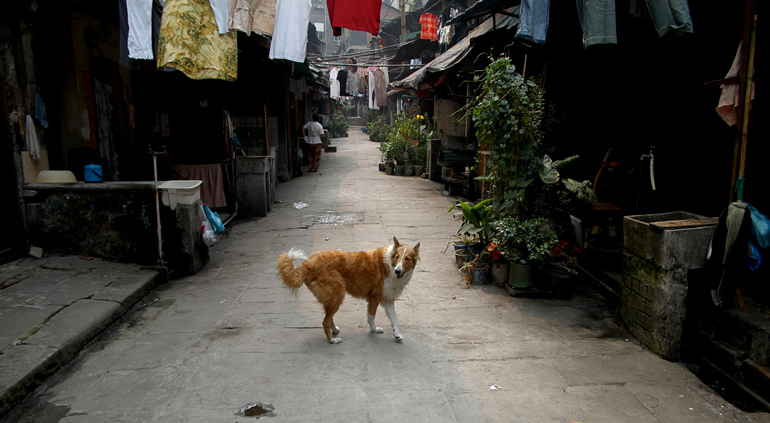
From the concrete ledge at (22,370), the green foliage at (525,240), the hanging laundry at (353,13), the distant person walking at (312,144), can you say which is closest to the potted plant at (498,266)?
the green foliage at (525,240)

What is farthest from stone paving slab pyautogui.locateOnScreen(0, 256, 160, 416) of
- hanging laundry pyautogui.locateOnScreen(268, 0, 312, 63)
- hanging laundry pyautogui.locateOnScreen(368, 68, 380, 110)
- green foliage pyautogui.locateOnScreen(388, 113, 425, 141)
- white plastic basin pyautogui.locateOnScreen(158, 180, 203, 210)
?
hanging laundry pyautogui.locateOnScreen(368, 68, 380, 110)

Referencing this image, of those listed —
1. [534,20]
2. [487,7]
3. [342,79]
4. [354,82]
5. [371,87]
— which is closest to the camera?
[534,20]

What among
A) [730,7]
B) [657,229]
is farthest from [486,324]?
[730,7]

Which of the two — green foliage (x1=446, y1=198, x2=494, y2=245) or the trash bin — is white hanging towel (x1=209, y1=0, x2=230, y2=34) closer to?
the trash bin

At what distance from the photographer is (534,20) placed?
5.10 m

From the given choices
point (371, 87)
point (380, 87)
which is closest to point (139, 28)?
point (380, 87)

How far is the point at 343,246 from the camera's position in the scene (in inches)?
304

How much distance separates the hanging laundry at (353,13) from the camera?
7.19m

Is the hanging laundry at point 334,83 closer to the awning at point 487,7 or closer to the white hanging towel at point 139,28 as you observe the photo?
the awning at point 487,7

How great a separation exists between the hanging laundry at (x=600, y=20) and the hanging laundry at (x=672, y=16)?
1.54ft

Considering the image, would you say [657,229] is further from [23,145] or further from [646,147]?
[23,145]

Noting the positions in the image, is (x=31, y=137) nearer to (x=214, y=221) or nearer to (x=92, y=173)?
(x=92, y=173)

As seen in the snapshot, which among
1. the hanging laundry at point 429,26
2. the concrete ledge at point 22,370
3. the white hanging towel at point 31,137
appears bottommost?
the concrete ledge at point 22,370

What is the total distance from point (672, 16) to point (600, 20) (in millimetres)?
671
